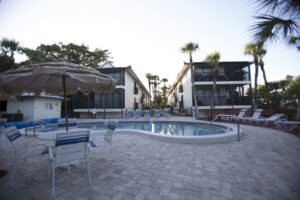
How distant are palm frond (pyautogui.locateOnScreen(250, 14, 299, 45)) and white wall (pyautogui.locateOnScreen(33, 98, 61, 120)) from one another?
61.2ft

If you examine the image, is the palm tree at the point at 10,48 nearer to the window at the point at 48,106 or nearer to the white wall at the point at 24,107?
the white wall at the point at 24,107

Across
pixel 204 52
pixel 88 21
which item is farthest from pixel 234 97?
pixel 88 21

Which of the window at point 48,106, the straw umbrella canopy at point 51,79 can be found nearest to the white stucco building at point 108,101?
the window at point 48,106

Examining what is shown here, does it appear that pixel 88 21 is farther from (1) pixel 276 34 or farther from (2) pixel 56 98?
(2) pixel 56 98

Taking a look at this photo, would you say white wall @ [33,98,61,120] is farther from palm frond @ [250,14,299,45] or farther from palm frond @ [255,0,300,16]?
palm frond @ [255,0,300,16]

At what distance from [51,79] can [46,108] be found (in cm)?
1520

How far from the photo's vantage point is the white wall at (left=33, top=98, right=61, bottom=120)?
1462cm

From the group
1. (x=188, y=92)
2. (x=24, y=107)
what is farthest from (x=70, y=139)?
(x=188, y=92)

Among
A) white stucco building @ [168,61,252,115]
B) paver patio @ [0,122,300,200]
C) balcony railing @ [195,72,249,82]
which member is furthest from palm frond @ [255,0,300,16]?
balcony railing @ [195,72,249,82]

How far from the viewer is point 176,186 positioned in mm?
2482

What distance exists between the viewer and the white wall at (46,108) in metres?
14.6

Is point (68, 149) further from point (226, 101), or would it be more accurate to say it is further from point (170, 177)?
point (226, 101)

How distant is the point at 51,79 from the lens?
4.03 m

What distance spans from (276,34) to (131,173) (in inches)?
176
